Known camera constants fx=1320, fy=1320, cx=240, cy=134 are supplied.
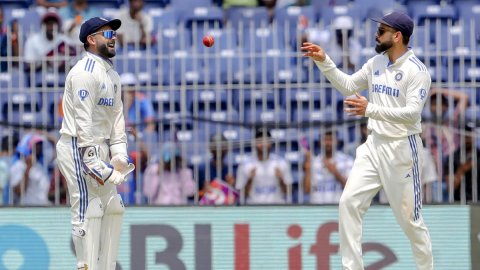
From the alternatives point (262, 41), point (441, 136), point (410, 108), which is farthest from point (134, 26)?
point (410, 108)

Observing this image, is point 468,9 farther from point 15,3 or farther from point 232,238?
point 15,3

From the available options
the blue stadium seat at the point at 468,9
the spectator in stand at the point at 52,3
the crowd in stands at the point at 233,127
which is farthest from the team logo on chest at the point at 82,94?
the blue stadium seat at the point at 468,9

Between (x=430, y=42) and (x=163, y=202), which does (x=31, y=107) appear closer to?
(x=163, y=202)

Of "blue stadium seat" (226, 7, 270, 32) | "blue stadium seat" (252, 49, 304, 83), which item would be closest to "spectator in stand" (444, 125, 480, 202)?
"blue stadium seat" (252, 49, 304, 83)

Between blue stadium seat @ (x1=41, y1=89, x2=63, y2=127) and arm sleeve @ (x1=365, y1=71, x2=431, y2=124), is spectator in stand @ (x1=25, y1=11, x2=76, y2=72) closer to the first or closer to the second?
blue stadium seat @ (x1=41, y1=89, x2=63, y2=127)

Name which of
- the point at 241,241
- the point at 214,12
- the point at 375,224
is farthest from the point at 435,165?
the point at 214,12

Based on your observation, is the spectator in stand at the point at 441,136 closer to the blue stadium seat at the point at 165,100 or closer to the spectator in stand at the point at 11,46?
the blue stadium seat at the point at 165,100

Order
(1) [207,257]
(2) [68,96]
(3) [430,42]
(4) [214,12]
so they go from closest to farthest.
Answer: (2) [68,96]
(1) [207,257]
(3) [430,42]
(4) [214,12]
